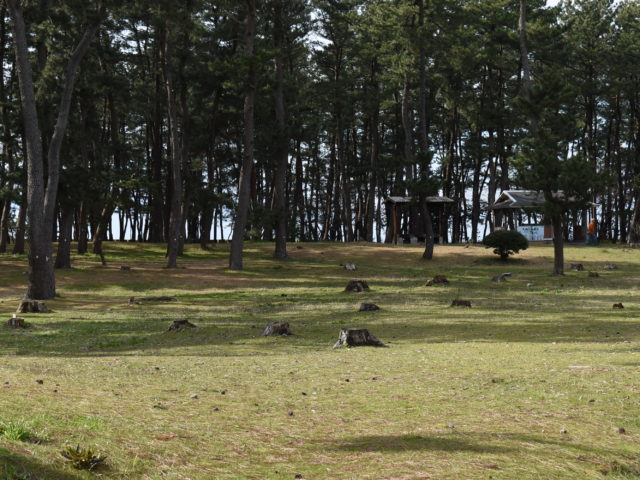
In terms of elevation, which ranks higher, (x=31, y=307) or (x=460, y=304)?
(x=460, y=304)

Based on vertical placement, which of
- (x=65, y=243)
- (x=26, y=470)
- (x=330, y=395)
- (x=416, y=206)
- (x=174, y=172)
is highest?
(x=174, y=172)

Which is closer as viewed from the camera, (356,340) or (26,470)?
(26,470)

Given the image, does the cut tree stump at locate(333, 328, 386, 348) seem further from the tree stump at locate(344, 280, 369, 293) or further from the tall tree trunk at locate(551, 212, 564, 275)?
the tall tree trunk at locate(551, 212, 564, 275)

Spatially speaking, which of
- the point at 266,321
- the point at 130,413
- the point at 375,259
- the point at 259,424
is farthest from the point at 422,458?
the point at 375,259

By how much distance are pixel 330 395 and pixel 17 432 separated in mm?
3880

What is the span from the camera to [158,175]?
53.5 m

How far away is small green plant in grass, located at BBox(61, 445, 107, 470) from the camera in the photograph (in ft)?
15.2

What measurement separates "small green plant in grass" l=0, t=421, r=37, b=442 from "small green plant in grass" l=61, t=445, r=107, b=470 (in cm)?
Result: 39

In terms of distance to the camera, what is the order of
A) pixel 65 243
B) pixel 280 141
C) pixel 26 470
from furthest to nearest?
pixel 280 141 < pixel 65 243 < pixel 26 470

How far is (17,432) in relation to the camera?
4977mm

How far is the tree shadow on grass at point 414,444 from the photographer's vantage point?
5630mm

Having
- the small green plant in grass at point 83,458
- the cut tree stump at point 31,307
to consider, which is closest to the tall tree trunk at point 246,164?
the cut tree stump at point 31,307

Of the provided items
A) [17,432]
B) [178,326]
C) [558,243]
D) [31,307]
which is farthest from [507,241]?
[17,432]

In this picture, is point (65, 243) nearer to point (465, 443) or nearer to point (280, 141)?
point (280, 141)
